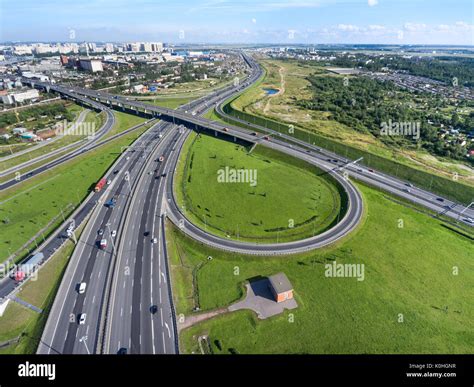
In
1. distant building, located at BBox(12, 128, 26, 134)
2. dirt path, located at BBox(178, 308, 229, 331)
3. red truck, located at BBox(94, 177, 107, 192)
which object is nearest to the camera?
dirt path, located at BBox(178, 308, 229, 331)

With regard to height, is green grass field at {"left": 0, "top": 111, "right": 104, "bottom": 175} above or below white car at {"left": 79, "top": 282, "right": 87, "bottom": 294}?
above

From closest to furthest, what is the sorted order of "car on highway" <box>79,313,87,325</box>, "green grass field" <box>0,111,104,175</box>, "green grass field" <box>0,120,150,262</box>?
1. "car on highway" <box>79,313,87,325</box>
2. "green grass field" <box>0,120,150,262</box>
3. "green grass field" <box>0,111,104,175</box>

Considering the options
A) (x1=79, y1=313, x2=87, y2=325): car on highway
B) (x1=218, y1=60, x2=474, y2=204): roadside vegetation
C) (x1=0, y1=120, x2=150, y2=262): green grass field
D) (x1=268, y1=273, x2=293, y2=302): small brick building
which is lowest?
(x1=79, y1=313, x2=87, y2=325): car on highway

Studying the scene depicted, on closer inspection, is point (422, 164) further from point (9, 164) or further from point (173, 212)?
point (9, 164)


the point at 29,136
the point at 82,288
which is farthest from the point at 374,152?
the point at 29,136

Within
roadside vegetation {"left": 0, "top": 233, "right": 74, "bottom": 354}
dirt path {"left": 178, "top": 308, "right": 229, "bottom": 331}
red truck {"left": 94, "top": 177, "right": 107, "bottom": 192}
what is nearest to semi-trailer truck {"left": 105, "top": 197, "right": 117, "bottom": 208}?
red truck {"left": 94, "top": 177, "right": 107, "bottom": 192}

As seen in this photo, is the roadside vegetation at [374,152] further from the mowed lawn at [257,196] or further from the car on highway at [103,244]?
the car on highway at [103,244]

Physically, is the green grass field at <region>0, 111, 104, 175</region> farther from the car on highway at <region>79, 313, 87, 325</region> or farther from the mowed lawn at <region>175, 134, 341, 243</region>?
the car on highway at <region>79, 313, 87, 325</region>

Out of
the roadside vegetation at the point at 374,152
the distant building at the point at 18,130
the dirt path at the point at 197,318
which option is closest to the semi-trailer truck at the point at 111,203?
the dirt path at the point at 197,318
